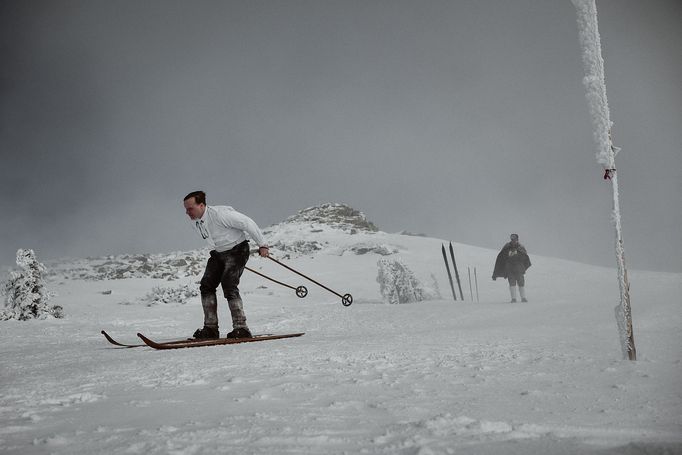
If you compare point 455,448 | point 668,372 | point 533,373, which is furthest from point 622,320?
point 455,448

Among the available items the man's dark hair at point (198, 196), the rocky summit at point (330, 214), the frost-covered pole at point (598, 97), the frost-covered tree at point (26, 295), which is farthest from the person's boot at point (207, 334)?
the rocky summit at point (330, 214)

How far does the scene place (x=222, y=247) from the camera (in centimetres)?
591

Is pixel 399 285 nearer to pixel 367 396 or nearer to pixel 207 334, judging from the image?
pixel 207 334

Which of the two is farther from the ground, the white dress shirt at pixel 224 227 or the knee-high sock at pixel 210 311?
the white dress shirt at pixel 224 227

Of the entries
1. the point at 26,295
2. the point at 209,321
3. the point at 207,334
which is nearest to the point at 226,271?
the point at 209,321

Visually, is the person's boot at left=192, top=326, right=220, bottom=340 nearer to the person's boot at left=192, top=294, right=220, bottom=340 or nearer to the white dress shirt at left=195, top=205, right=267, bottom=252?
the person's boot at left=192, top=294, right=220, bottom=340

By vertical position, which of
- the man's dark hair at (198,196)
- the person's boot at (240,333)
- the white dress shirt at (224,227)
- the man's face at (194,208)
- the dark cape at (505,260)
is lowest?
the person's boot at (240,333)

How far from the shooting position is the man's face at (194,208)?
5.82 metres

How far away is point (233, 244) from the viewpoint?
5.92 m

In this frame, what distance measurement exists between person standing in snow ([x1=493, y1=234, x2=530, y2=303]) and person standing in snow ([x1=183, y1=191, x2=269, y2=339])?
9.09 meters

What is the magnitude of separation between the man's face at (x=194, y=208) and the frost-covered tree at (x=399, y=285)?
29.9 ft

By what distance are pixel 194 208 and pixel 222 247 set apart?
638 millimetres

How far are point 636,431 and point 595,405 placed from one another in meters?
0.40

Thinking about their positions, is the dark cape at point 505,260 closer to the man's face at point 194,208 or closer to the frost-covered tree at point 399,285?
the frost-covered tree at point 399,285
